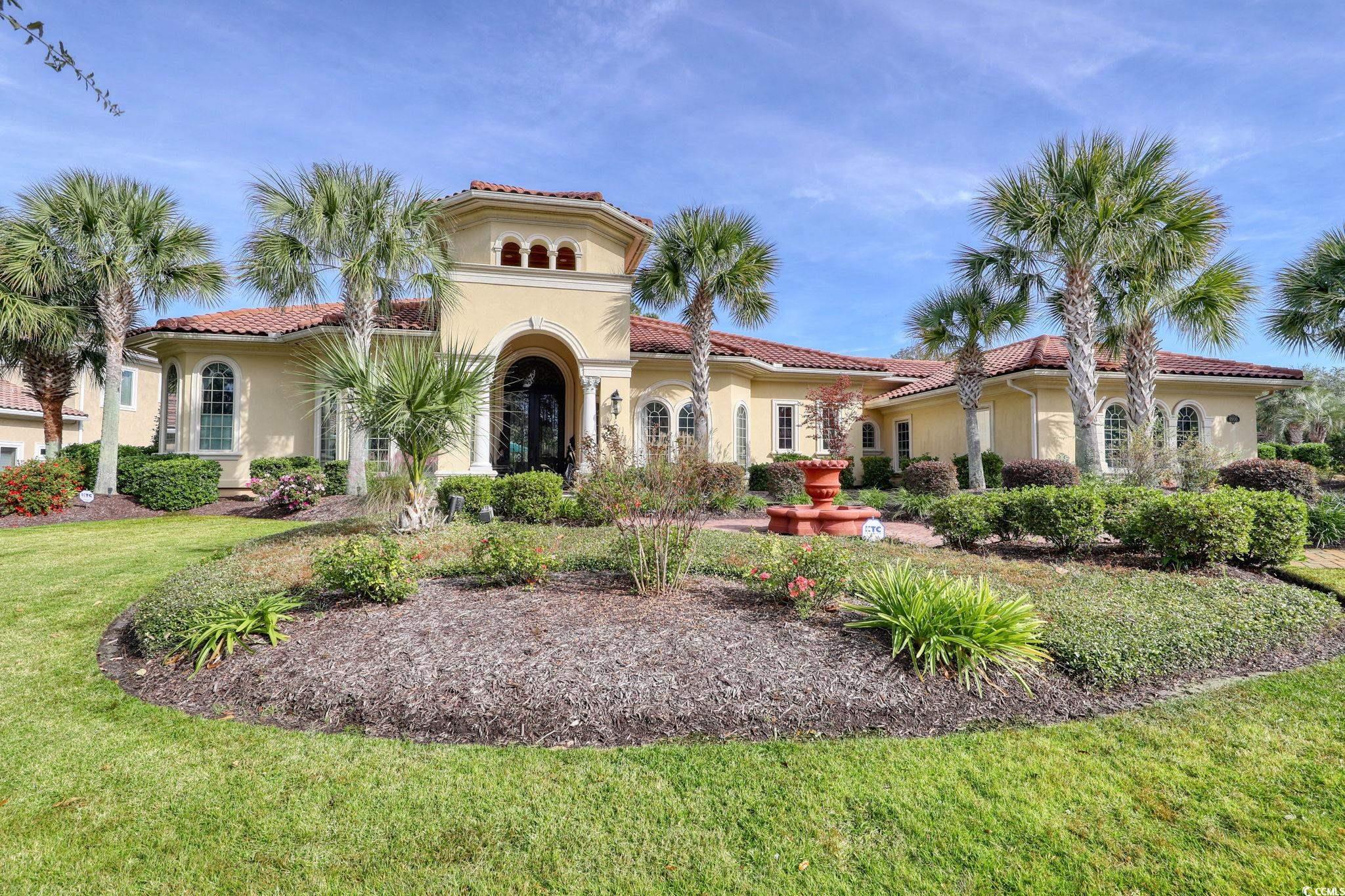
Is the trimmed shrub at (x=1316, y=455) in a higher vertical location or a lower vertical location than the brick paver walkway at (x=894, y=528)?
higher

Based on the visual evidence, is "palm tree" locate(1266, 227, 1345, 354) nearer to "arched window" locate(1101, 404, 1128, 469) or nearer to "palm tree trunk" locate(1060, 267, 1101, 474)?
"arched window" locate(1101, 404, 1128, 469)

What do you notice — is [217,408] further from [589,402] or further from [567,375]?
[589,402]

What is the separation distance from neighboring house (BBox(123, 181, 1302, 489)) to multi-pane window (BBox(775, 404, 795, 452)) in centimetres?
4

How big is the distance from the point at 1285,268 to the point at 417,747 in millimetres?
22597

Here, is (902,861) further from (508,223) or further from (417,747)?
(508,223)

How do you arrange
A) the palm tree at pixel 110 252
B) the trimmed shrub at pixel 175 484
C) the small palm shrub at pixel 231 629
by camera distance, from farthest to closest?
the trimmed shrub at pixel 175 484
the palm tree at pixel 110 252
the small palm shrub at pixel 231 629

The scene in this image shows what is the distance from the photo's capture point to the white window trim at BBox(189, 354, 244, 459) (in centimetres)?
1645

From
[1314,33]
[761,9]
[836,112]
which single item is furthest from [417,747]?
[1314,33]

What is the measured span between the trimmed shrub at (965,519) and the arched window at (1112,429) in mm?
11652

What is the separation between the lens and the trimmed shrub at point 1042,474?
45.3 feet

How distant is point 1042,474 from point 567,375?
1278cm

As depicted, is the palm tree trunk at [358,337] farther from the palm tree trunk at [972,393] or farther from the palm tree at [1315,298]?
the palm tree at [1315,298]

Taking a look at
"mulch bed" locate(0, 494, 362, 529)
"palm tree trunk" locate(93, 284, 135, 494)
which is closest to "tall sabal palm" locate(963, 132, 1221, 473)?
"mulch bed" locate(0, 494, 362, 529)

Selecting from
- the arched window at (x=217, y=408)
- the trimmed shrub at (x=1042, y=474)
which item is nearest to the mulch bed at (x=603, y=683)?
the trimmed shrub at (x=1042, y=474)
